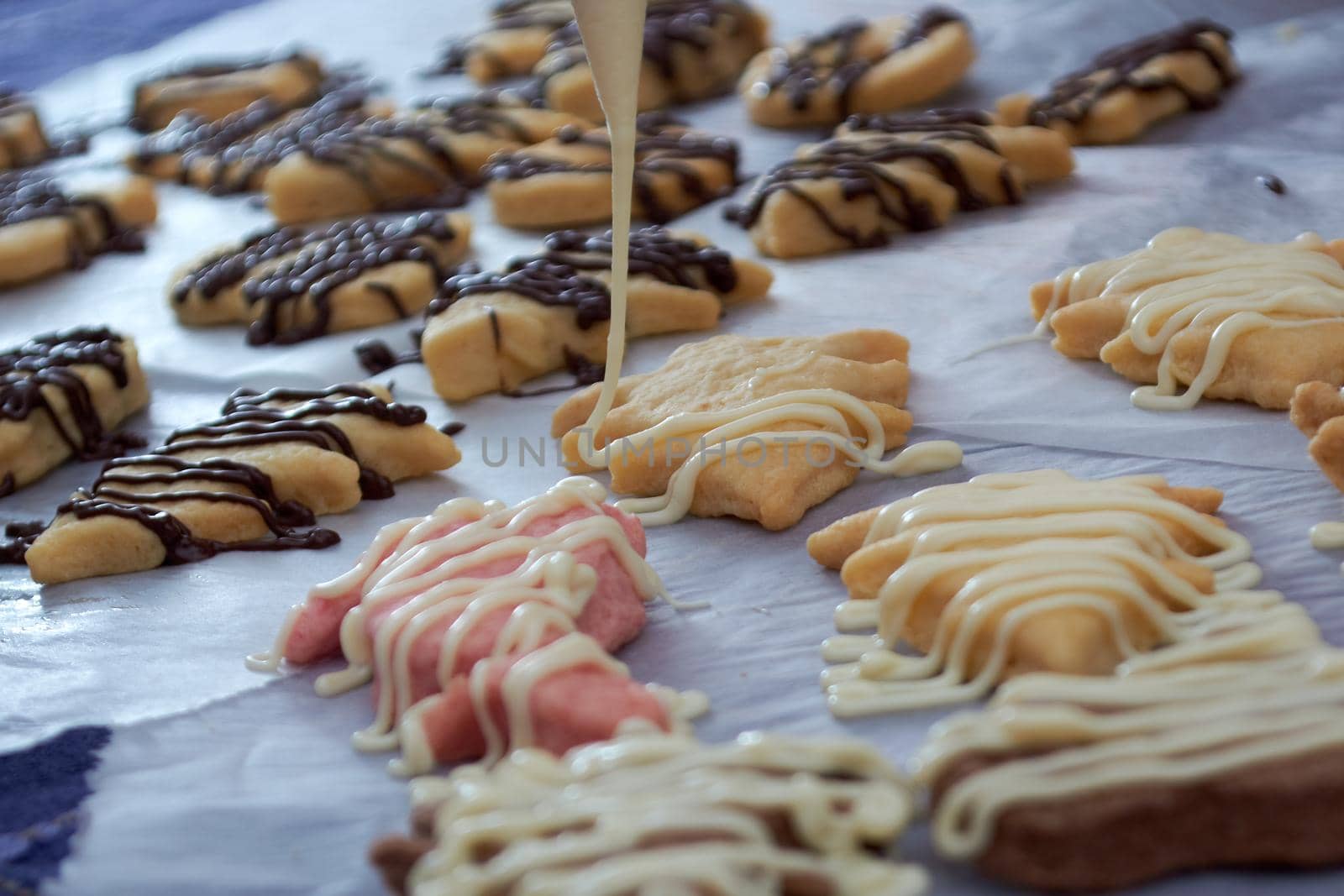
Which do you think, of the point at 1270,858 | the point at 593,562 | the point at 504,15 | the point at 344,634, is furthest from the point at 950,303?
the point at 504,15

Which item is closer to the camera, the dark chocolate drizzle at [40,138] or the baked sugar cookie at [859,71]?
the baked sugar cookie at [859,71]

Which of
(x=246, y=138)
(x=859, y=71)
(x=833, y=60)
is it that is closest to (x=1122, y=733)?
(x=859, y=71)

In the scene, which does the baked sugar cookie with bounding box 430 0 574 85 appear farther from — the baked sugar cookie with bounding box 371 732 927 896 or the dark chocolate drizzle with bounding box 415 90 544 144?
the baked sugar cookie with bounding box 371 732 927 896

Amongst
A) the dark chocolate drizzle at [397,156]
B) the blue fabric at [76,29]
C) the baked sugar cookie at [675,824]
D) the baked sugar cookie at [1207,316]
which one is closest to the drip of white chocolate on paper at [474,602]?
the baked sugar cookie at [675,824]

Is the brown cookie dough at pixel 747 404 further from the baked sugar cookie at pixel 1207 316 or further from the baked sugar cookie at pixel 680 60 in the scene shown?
the baked sugar cookie at pixel 680 60

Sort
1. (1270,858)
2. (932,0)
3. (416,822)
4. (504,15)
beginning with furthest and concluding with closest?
(504,15)
(932,0)
(416,822)
(1270,858)

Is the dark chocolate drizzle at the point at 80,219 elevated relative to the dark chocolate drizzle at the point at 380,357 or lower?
elevated

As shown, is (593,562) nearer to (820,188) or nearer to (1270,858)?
(1270,858)
